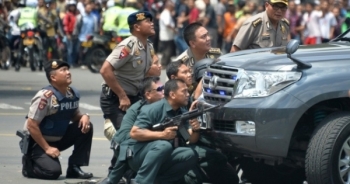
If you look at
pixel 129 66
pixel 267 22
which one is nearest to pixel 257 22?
pixel 267 22

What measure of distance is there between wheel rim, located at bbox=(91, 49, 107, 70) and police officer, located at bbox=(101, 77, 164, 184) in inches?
614

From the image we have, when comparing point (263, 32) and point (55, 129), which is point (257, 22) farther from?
point (55, 129)

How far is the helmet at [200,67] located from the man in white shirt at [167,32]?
16.0m

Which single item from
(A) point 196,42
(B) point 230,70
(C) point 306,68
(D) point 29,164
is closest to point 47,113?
(D) point 29,164

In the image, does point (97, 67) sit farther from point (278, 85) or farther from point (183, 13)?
point (278, 85)

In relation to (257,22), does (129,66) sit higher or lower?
lower

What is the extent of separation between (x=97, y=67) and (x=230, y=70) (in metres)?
16.3

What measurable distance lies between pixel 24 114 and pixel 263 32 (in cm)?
676

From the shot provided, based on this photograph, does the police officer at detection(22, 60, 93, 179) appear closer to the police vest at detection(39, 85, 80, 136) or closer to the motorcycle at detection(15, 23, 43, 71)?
the police vest at detection(39, 85, 80, 136)

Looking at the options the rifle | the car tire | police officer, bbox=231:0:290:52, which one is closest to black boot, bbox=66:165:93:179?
the rifle

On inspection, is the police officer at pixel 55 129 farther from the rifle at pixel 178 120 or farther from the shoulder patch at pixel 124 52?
the rifle at pixel 178 120

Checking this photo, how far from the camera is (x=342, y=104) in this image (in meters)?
8.34

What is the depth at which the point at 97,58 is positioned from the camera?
24.6m

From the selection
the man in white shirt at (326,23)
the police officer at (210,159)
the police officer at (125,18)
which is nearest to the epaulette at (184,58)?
the police officer at (210,159)
